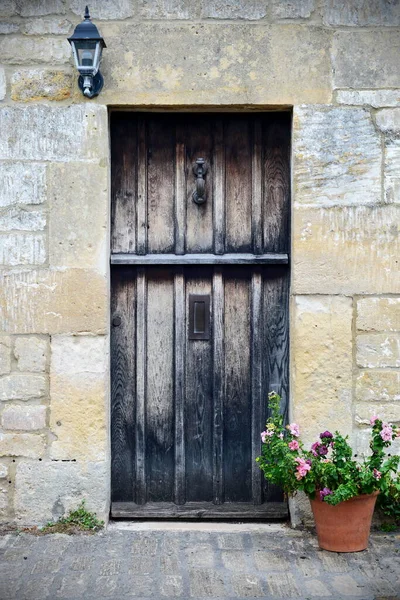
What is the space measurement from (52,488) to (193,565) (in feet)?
3.14

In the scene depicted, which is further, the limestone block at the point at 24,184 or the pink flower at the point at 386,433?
the limestone block at the point at 24,184

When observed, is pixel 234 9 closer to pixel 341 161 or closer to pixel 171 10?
pixel 171 10

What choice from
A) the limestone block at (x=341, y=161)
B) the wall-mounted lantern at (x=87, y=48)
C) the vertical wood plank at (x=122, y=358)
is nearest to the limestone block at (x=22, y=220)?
the vertical wood plank at (x=122, y=358)

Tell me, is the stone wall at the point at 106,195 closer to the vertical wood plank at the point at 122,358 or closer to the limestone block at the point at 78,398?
the limestone block at the point at 78,398

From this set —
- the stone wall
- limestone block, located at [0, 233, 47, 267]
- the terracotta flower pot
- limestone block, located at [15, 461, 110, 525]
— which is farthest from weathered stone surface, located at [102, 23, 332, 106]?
the terracotta flower pot

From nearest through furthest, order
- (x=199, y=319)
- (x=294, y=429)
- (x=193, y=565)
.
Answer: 1. (x=193, y=565)
2. (x=294, y=429)
3. (x=199, y=319)

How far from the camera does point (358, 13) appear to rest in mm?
3900

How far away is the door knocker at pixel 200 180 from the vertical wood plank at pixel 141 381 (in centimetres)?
53

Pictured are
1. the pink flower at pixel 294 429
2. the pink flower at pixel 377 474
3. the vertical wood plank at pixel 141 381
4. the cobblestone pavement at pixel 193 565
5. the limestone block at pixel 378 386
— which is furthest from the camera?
the vertical wood plank at pixel 141 381

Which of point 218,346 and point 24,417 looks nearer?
point 24,417

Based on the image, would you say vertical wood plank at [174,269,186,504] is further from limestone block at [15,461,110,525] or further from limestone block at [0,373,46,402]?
limestone block at [0,373,46,402]

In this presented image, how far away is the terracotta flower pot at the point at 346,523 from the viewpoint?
355 cm

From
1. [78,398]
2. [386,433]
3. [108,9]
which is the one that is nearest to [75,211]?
[78,398]

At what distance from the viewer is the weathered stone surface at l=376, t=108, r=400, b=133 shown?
12.8 ft
